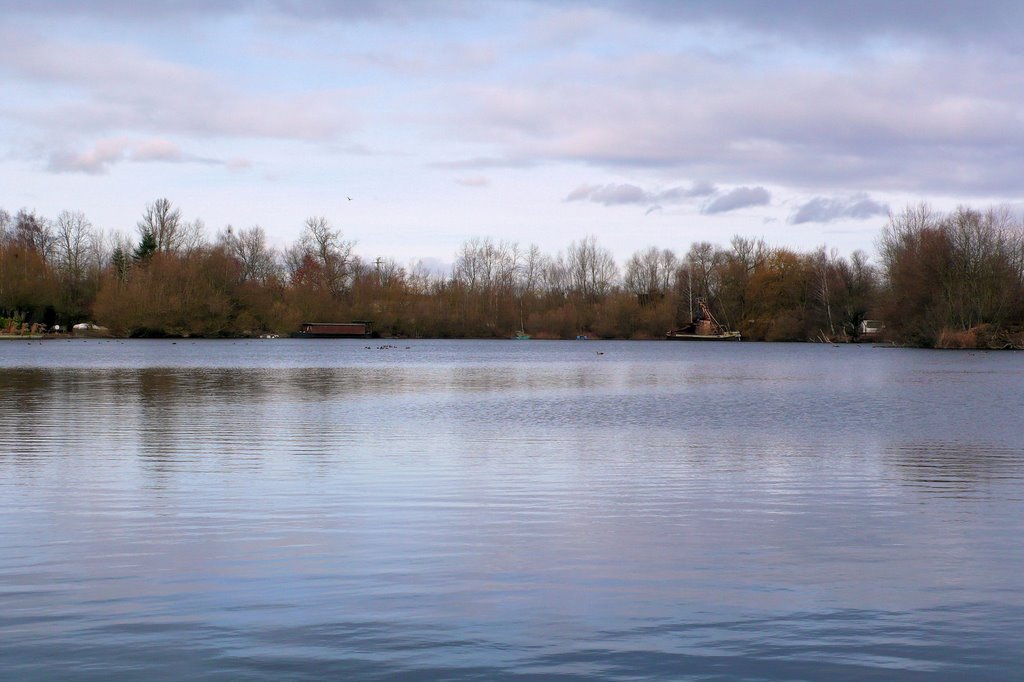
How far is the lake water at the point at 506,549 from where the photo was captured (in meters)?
6.64

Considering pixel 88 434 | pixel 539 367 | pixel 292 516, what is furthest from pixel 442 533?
pixel 539 367

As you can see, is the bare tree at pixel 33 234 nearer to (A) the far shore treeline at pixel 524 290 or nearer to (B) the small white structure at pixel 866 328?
(A) the far shore treeline at pixel 524 290

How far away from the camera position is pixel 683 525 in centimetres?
1100

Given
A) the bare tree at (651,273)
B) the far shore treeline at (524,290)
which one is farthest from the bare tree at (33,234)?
the bare tree at (651,273)

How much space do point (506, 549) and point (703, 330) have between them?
4248 inches

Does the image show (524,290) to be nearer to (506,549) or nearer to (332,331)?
(332,331)

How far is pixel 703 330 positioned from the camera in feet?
379

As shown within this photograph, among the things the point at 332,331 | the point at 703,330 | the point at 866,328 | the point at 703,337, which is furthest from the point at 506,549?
the point at 703,330

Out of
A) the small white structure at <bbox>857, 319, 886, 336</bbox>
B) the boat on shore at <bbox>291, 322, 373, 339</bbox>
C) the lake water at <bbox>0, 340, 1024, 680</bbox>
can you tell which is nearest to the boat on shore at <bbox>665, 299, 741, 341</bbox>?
the small white structure at <bbox>857, 319, 886, 336</bbox>

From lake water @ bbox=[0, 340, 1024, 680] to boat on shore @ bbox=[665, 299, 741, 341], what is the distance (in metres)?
90.3

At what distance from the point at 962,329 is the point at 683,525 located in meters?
69.7

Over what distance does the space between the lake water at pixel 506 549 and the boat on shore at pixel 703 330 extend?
296ft

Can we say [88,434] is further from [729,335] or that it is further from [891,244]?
[729,335]

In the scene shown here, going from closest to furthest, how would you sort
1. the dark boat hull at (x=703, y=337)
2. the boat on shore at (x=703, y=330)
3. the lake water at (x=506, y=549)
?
the lake water at (x=506, y=549), the dark boat hull at (x=703, y=337), the boat on shore at (x=703, y=330)
